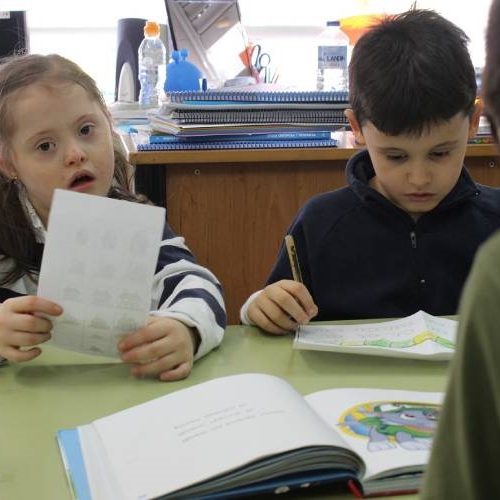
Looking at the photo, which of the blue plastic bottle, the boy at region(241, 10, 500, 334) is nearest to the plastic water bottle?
the blue plastic bottle

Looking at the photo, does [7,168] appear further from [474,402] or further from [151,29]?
[151,29]

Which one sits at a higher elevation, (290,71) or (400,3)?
(400,3)

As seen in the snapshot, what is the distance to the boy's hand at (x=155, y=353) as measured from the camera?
101cm

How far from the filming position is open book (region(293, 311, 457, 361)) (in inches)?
40.9

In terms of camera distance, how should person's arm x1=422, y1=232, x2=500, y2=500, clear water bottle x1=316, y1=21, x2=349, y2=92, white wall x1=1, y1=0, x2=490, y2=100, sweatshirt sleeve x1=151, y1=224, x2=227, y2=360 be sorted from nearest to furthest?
person's arm x1=422, y1=232, x2=500, y2=500 < sweatshirt sleeve x1=151, y1=224, x2=227, y2=360 < clear water bottle x1=316, y1=21, x2=349, y2=92 < white wall x1=1, y1=0, x2=490, y2=100

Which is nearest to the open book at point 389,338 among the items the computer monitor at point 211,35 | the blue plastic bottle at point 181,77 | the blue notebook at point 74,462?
the blue notebook at point 74,462

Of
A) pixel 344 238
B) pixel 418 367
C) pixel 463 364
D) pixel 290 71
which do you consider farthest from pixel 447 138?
pixel 290 71

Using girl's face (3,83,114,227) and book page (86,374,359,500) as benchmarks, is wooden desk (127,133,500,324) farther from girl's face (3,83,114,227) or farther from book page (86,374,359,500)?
book page (86,374,359,500)

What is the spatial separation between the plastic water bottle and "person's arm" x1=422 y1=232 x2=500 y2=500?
2.32 meters

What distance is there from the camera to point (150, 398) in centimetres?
95

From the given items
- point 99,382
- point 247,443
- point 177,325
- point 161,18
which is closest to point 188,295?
point 177,325

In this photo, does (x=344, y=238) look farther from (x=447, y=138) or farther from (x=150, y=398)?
(x=150, y=398)

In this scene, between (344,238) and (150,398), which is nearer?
(150,398)

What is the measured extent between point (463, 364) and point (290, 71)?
290 centimetres
